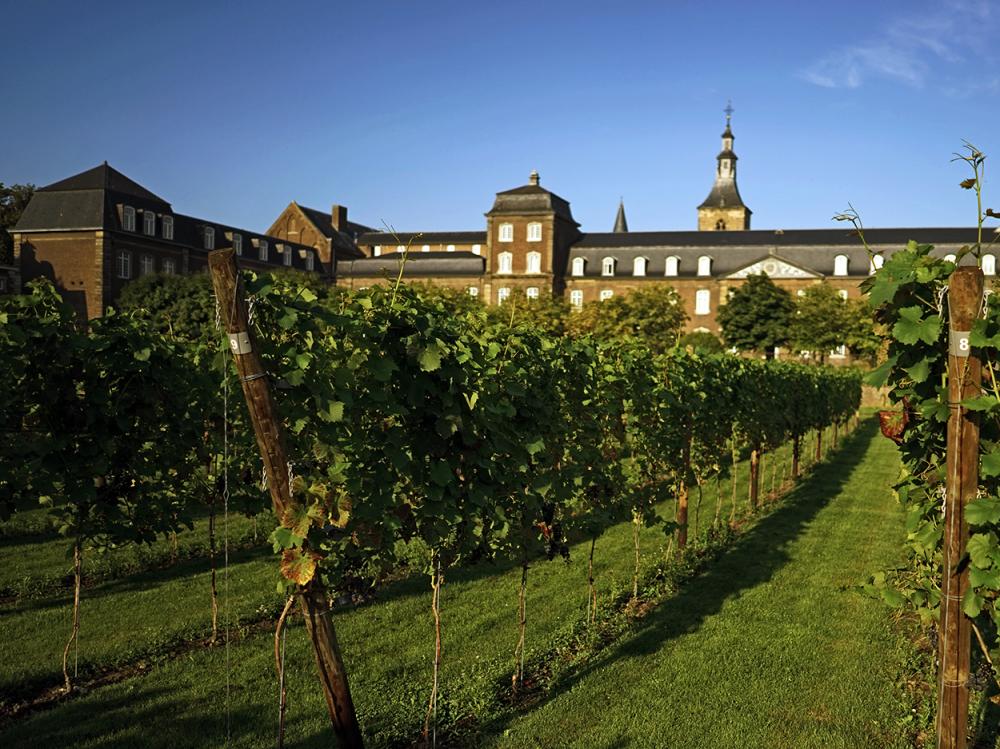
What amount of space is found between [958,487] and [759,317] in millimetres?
51443

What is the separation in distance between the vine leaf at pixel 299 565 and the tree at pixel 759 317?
50580mm

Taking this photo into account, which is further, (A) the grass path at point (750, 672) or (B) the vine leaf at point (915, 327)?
(A) the grass path at point (750, 672)

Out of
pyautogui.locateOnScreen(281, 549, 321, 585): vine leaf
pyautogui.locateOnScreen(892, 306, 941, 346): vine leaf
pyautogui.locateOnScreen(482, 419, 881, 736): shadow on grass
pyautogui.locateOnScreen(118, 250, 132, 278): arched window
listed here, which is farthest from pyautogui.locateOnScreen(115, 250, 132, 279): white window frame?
pyautogui.locateOnScreen(892, 306, 941, 346): vine leaf

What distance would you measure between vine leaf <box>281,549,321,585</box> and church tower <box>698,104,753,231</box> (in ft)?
274

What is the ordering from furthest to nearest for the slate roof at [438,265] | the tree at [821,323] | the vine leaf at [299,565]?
the slate roof at [438,265] < the tree at [821,323] < the vine leaf at [299,565]

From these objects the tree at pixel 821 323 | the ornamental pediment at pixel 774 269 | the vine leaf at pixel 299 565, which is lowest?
the vine leaf at pixel 299 565

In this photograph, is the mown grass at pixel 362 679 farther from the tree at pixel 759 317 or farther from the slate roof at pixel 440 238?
the slate roof at pixel 440 238

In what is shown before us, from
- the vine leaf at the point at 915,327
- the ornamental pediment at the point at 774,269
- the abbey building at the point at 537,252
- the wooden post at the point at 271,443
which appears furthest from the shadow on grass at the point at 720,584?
the ornamental pediment at the point at 774,269

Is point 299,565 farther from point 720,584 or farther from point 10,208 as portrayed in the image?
point 10,208

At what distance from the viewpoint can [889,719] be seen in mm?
5473

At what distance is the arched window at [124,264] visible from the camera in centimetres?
4562

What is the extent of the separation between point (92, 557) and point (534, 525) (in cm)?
615

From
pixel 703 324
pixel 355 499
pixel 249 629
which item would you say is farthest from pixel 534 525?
pixel 703 324

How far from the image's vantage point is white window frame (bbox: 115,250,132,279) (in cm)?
4550
